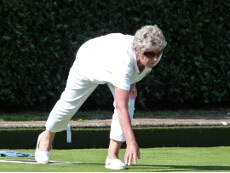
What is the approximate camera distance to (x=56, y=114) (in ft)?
17.2

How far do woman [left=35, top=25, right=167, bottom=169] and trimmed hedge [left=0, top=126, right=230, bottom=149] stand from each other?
1639 millimetres

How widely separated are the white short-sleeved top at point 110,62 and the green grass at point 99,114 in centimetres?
387

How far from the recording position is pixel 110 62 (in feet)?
15.7

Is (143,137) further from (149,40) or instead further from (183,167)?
(149,40)

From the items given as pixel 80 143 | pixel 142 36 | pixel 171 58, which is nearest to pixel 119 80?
pixel 142 36

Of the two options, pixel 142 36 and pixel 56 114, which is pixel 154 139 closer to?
pixel 56 114

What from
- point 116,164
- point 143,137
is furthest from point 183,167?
point 143,137

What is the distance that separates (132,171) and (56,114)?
772 mm

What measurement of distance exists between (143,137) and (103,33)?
2793mm

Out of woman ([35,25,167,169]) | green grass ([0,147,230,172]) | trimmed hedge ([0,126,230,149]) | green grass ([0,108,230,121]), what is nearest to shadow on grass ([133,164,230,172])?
green grass ([0,147,230,172])

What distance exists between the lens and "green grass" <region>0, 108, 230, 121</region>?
9.00 metres

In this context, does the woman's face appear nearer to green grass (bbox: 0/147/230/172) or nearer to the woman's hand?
the woman's hand

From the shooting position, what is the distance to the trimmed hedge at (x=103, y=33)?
927 cm

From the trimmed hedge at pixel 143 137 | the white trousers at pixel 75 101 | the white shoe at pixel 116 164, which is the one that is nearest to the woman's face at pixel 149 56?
the white trousers at pixel 75 101
